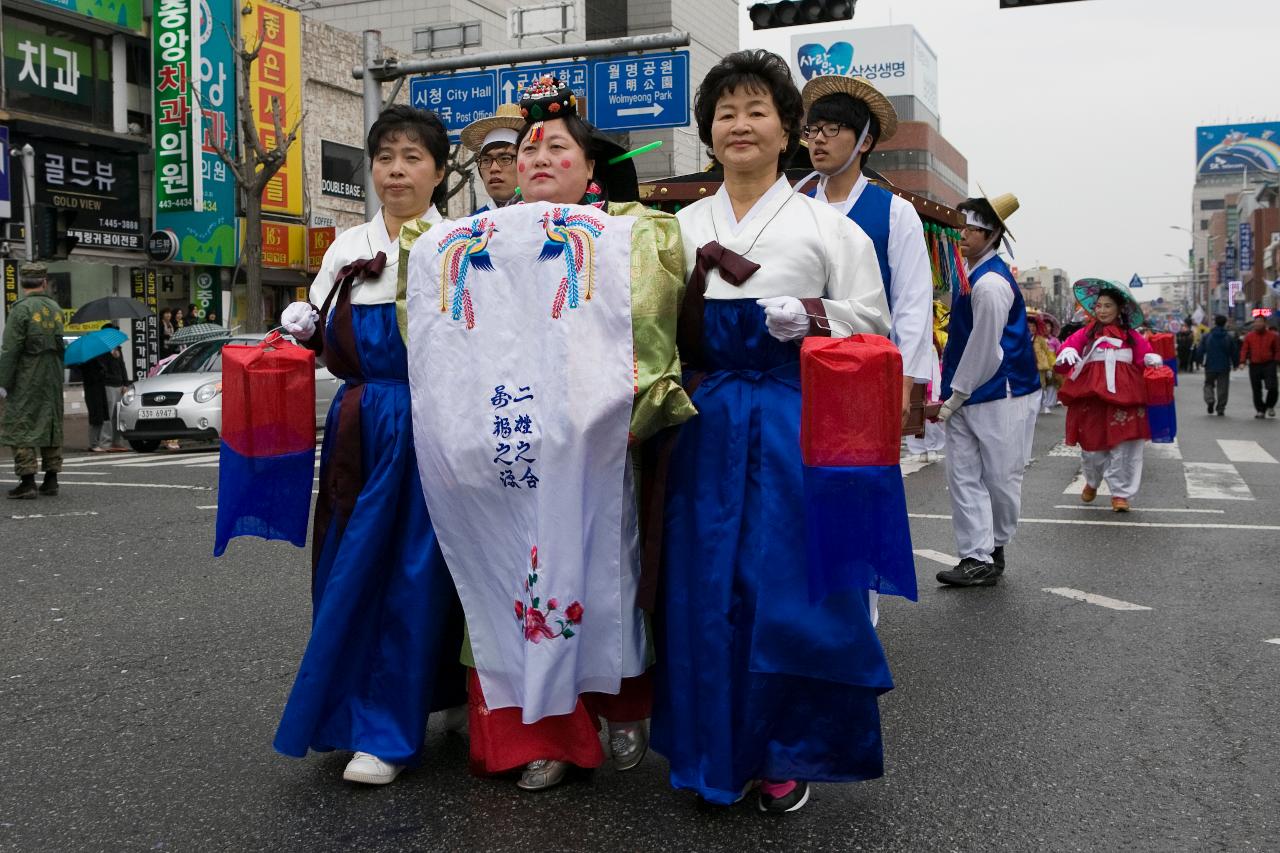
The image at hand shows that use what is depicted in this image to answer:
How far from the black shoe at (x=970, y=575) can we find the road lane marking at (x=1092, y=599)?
259 millimetres

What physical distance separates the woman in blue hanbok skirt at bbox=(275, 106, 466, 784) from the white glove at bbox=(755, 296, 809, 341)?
100cm

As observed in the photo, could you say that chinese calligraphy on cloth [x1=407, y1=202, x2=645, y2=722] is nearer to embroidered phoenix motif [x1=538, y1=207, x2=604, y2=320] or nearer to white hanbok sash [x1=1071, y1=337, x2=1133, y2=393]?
embroidered phoenix motif [x1=538, y1=207, x2=604, y2=320]

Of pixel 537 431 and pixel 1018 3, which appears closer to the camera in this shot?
pixel 537 431

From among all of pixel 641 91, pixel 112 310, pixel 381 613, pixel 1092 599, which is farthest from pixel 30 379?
pixel 641 91

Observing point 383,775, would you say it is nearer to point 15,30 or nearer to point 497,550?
point 497,550

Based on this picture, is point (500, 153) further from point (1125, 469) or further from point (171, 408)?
point (171, 408)

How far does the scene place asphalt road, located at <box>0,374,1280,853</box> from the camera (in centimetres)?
302

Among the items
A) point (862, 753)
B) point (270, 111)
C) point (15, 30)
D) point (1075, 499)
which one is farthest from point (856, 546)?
point (270, 111)

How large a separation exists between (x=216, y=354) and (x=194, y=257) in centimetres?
795

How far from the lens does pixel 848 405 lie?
114 inches

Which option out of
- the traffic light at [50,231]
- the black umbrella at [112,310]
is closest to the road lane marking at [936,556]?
the black umbrella at [112,310]

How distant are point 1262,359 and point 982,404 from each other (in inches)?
657

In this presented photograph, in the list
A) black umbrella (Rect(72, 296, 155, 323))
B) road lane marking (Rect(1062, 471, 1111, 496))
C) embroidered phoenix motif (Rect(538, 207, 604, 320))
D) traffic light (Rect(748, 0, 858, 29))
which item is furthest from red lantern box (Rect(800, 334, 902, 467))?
black umbrella (Rect(72, 296, 155, 323))

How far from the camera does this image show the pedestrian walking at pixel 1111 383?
8969 millimetres
